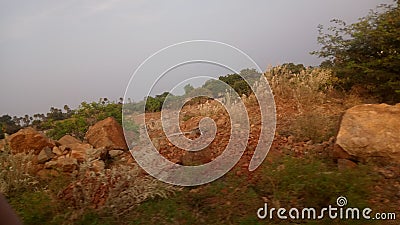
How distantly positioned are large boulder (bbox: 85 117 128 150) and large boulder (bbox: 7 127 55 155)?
57 centimetres

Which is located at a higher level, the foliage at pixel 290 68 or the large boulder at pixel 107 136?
the foliage at pixel 290 68

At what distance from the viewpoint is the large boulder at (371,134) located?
431 centimetres

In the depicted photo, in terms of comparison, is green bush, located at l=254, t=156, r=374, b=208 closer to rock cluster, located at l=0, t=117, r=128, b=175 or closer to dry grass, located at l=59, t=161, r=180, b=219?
dry grass, located at l=59, t=161, r=180, b=219

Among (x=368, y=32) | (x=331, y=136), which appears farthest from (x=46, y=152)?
(x=368, y=32)

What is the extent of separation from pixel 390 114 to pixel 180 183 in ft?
8.27

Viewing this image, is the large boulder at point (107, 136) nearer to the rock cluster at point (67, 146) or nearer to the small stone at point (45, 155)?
the rock cluster at point (67, 146)

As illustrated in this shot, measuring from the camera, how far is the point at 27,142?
5488mm

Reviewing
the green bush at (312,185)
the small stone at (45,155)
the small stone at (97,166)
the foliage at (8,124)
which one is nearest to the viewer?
the green bush at (312,185)

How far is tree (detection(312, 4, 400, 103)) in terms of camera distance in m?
6.87

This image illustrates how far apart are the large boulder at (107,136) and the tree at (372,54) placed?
4.17 meters

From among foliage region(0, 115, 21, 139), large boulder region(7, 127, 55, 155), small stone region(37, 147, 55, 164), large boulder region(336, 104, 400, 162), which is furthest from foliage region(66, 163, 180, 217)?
foliage region(0, 115, 21, 139)

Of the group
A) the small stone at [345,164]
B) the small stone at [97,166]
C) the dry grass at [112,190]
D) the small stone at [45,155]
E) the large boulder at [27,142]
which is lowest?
the dry grass at [112,190]

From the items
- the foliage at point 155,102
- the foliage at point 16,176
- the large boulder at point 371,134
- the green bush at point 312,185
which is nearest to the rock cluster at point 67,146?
the foliage at point 16,176

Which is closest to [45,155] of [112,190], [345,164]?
[112,190]
